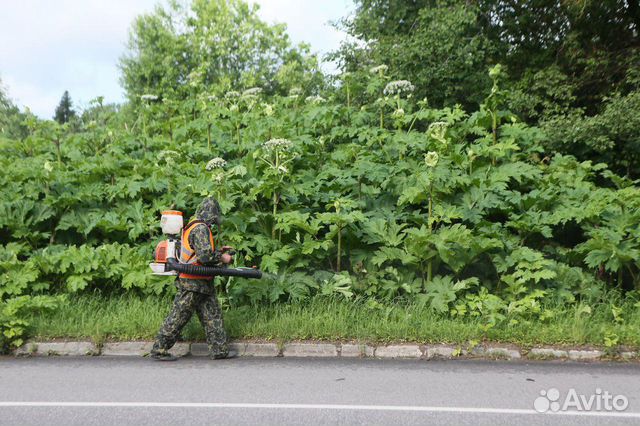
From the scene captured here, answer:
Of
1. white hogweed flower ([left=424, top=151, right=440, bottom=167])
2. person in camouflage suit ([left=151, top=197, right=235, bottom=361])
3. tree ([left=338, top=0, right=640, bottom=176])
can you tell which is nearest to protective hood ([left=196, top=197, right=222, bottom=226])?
person in camouflage suit ([left=151, top=197, right=235, bottom=361])

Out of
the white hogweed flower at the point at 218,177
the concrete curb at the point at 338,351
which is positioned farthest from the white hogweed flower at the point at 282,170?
the concrete curb at the point at 338,351

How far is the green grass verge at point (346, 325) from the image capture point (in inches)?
282

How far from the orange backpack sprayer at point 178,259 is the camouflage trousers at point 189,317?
0.26 m

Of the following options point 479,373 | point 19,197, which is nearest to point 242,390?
point 479,373

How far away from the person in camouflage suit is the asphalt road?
0.71 feet

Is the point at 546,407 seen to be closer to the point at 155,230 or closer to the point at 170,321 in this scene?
the point at 170,321

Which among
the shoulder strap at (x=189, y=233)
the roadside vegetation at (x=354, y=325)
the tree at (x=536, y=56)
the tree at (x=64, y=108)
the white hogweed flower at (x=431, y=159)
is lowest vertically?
the roadside vegetation at (x=354, y=325)

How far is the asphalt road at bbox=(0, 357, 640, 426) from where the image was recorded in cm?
495

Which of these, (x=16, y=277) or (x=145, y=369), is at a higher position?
(x=16, y=277)

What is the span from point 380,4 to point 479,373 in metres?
13.5

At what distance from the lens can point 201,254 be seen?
6699 mm

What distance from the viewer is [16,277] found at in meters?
8.02

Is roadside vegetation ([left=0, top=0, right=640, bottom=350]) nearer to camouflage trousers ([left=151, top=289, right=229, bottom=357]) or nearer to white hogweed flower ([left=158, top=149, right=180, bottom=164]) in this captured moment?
white hogweed flower ([left=158, top=149, right=180, bottom=164])

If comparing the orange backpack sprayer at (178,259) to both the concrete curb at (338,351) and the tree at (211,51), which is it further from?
the tree at (211,51)
